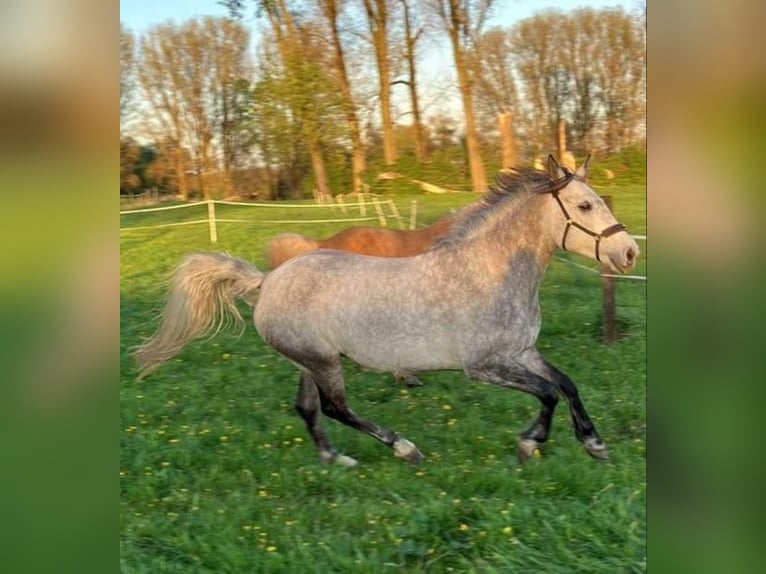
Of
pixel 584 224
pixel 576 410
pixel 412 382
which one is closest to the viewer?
pixel 584 224

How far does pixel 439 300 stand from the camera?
291 centimetres

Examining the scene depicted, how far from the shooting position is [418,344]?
2.91 m

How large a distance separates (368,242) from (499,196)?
1.86 feet

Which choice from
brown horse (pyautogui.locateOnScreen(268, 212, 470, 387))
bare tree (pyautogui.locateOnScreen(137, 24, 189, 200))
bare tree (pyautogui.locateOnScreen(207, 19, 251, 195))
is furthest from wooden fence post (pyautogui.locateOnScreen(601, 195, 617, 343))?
bare tree (pyautogui.locateOnScreen(137, 24, 189, 200))

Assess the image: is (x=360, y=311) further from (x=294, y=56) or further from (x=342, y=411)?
(x=294, y=56)

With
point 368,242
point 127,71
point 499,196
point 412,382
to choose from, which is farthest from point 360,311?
point 127,71

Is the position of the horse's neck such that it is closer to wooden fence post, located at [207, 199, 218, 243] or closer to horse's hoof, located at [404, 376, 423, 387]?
horse's hoof, located at [404, 376, 423, 387]

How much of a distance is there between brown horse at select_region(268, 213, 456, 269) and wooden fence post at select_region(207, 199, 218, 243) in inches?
9.1

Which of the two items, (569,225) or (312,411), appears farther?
(312,411)
